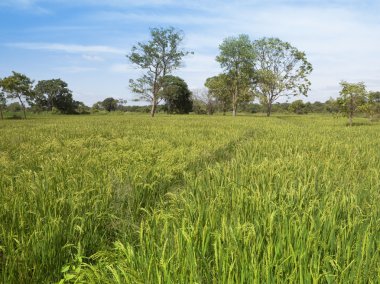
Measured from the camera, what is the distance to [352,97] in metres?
26.3

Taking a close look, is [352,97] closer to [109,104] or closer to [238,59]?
[238,59]

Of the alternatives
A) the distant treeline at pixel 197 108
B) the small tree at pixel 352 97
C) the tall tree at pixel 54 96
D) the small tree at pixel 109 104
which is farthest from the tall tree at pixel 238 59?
the small tree at pixel 109 104

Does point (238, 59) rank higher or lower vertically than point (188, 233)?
higher

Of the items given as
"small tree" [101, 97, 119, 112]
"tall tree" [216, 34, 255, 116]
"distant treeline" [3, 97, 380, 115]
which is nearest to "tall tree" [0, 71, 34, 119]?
"distant treeline" [3, 97, 380, 115]

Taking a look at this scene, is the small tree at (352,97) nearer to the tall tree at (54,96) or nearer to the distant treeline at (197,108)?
the distant treeline at (197,108)

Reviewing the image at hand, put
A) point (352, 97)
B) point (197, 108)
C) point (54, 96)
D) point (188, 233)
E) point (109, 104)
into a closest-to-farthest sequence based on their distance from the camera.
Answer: point (188, 233) < point (352, 97) < point (54, 96) < point (197, 108) < point (109, 104)

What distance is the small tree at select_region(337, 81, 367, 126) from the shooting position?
2581 centimetres

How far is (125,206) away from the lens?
13.1 ft

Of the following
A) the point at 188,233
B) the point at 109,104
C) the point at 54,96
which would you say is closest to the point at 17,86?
the point at 54,96

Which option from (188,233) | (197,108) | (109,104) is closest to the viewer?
(188,233)

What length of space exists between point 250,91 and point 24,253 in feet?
196

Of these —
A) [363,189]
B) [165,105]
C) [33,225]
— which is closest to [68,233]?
[33,225]

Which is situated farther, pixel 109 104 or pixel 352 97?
pixel 109 104

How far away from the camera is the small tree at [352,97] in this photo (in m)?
25.8
